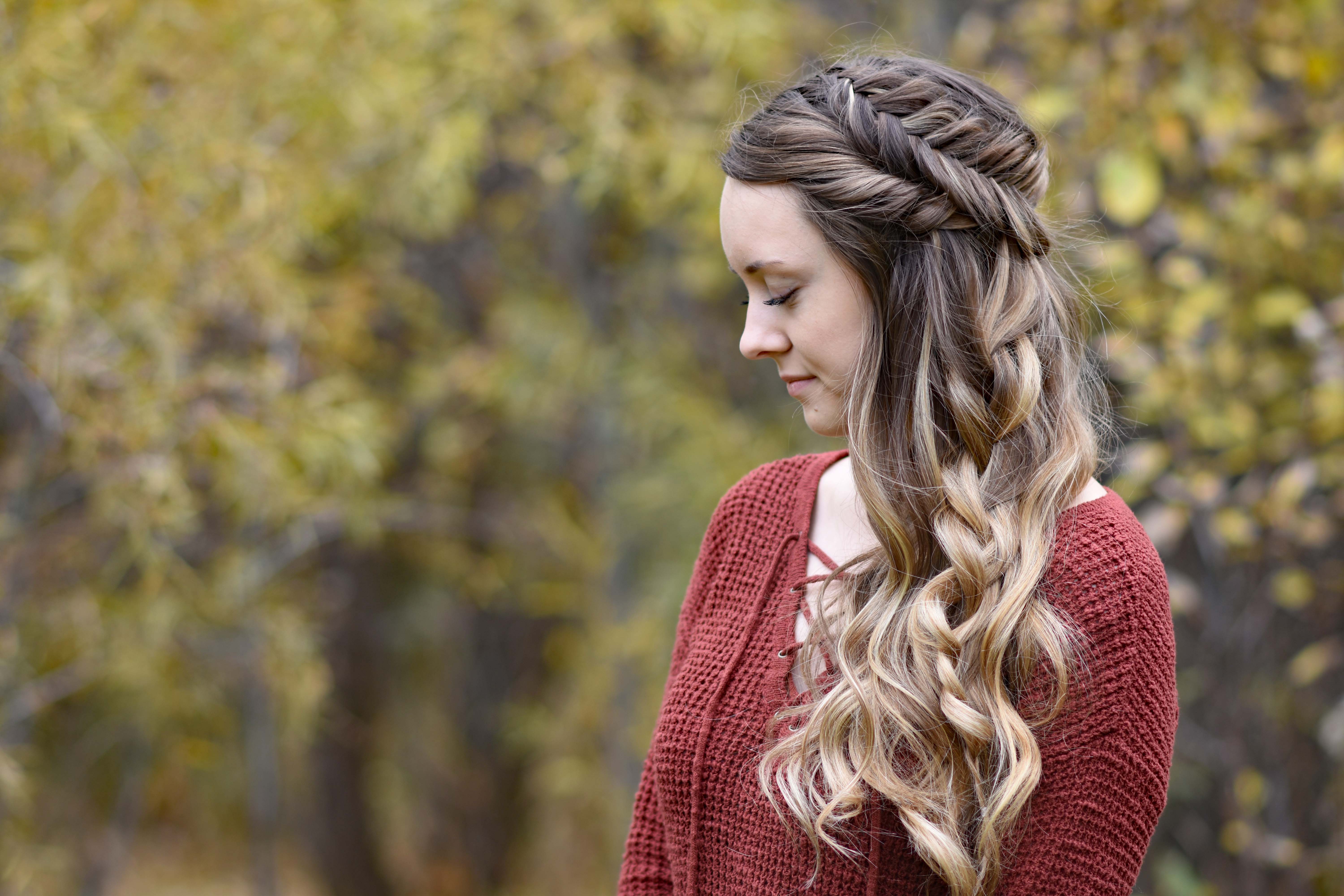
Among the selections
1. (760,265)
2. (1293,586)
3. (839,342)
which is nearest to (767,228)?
(760,265)

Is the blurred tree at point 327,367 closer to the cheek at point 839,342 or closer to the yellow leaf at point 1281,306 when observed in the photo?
the yellow leaf at point 1281,306

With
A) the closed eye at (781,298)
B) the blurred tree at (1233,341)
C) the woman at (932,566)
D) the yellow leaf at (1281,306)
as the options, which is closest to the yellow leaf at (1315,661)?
the blurred tree at (1233,341)

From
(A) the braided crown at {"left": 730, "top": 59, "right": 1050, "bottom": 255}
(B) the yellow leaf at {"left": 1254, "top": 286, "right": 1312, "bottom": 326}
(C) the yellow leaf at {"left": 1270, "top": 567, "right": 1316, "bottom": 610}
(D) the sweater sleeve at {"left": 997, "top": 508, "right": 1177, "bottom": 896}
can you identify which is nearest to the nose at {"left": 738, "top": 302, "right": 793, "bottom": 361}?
(A) the braided crown at {"left": 730, "top": 59, "right": 1050, "bottom": 255}

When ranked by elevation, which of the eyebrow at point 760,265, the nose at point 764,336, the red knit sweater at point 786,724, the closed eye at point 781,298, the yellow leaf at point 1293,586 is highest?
the eyebrow at point 760,265

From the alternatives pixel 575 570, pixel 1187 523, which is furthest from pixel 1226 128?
pixel 575 570

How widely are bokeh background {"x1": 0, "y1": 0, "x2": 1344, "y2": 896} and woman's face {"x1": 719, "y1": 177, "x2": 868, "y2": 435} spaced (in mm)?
407

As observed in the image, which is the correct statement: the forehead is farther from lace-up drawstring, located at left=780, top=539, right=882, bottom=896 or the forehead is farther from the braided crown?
lace-up drawstring, located at left=780, top=539, right=882, bottom=896

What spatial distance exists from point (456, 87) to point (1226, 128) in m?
2.11

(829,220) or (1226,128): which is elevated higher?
(1226,128)

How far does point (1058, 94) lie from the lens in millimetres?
2273

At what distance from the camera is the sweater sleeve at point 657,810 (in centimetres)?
144

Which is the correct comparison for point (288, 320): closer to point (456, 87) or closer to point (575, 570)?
point (456, 87)

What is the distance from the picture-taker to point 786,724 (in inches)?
48.9

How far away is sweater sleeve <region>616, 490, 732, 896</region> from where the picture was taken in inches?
56.8
